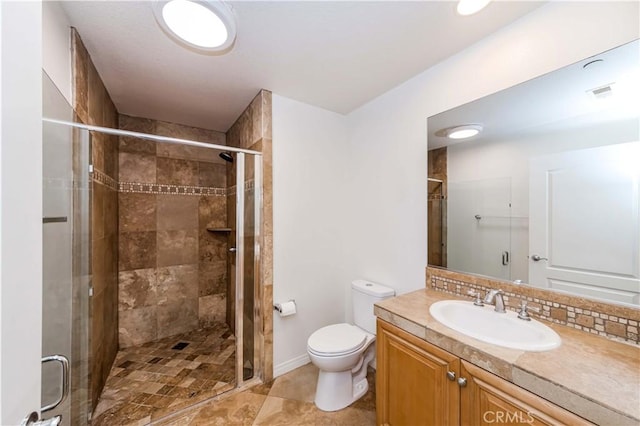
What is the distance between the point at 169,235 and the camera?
275 centimetres

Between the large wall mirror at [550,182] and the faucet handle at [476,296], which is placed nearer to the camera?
the large wall mirror at [550,182]

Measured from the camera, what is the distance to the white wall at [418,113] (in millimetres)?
1124

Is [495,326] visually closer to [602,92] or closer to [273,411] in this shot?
[602,92]

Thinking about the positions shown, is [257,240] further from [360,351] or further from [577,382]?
[577,382]

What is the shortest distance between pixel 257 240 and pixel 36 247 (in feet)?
4.87

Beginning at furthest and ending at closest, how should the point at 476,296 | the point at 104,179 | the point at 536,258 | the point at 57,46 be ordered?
the point at 104,179
the point at 476,296
the point at 536,258
the point at 57,46

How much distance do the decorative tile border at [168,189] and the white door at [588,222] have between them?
301cm

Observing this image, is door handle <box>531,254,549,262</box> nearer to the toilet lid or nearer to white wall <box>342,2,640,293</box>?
white wall <box>342,2,640,293</box>

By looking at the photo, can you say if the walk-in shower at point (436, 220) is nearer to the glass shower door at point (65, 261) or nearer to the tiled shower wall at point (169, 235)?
the glass shower door at point (65, 261)

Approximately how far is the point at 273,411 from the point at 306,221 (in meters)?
1.43

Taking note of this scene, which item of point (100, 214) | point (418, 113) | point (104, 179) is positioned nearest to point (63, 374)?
point (100, 214)

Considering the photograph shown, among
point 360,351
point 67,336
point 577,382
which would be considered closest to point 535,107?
point 577,382

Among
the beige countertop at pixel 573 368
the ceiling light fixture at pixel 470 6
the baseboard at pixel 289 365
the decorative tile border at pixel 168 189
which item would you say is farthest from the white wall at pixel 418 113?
the decorative tile border at pixel 168 189

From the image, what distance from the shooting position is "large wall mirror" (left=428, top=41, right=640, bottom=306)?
103cm
